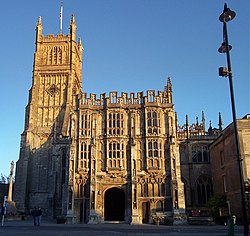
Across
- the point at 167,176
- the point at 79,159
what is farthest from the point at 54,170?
the point at 167,176

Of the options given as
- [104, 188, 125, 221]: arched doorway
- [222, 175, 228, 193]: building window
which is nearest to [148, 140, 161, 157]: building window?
[104, 188, 125, 221]: arched doorway

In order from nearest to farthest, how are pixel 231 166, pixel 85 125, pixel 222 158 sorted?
pixel 231 166 < pixel 222 158 < pixel 85 125

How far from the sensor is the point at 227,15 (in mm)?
14812

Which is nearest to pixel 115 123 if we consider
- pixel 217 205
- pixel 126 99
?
pixel 126 99

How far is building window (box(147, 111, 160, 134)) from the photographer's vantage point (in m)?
42.7

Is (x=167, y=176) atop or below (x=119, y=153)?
below

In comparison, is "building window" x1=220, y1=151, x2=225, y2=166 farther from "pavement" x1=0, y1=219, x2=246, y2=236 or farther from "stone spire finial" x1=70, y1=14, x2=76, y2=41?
"stone spire finial" x1=70, y1=14, x2=76, y2=41

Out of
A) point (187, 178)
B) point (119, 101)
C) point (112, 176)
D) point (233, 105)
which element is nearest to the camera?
point (233, 105)

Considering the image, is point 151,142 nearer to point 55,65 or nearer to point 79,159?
point 79,159

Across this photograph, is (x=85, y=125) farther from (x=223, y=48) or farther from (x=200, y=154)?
(x=223, y=48)

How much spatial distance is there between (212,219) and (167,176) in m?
7.30

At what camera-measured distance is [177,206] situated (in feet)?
128

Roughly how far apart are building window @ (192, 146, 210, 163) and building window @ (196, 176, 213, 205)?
2.68 metres

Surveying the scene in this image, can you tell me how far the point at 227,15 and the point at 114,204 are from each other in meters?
34.5
